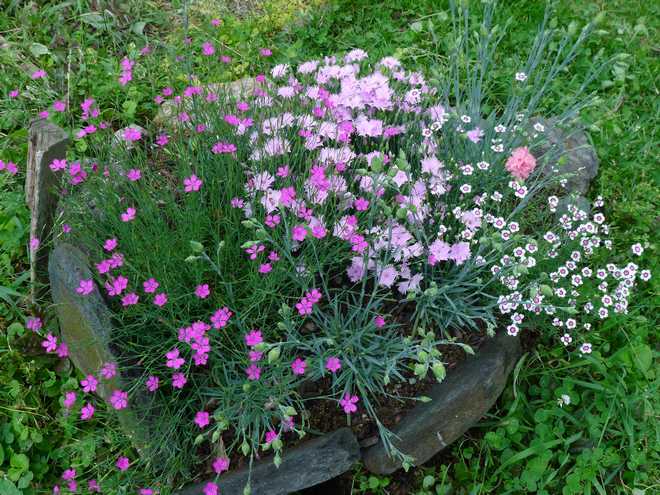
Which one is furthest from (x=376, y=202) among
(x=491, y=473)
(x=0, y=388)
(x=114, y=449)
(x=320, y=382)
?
(x=0, y=388)

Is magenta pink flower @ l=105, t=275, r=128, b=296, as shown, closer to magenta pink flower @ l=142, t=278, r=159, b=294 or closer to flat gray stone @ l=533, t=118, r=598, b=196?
magenta pink flower @ l=142, t=278, r=159, b=294

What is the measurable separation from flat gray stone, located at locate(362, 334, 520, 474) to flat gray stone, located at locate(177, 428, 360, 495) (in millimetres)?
178

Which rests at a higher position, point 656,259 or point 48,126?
point 48,126

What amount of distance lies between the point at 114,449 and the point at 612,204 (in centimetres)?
253

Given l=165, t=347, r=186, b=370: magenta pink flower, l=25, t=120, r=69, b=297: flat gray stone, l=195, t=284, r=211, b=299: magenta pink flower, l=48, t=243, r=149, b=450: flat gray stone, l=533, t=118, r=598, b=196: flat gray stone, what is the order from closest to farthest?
1. l=165, t=347, r=186, b=370: magenta pink flower
2. l=195, t=284, r=211, b=299: magenta pink flower
3. l=48, t=243, r=149, b=450: flat gray stone
4. l=25, t=120, r=69, b=297: flat gray stone
5. l=533, t=118, r=598, b=196: flat gray stone

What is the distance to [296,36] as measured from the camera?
3.79 metres

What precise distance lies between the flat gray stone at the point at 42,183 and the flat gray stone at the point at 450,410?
1615 mm

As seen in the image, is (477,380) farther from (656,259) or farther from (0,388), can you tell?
(0,388)

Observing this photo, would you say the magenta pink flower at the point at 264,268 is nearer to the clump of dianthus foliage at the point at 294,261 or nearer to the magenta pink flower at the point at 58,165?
the clump of dianthus foliage at the point at 294,261

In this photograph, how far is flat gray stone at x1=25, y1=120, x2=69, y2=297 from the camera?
2.43m

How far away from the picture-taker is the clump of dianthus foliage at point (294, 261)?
2035 mm

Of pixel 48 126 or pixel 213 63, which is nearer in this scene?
pixel 48 126

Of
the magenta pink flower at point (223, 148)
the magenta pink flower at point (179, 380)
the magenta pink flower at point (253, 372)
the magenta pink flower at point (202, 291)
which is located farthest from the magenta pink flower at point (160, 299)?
the magenta pink flower at point (223, 148)

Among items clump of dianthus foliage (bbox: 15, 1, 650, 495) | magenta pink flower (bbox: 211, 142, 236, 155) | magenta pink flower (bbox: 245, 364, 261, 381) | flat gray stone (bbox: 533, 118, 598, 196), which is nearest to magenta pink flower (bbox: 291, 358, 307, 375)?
clump of dianthus foliage (bbox: 15, 1, 650, 495)
